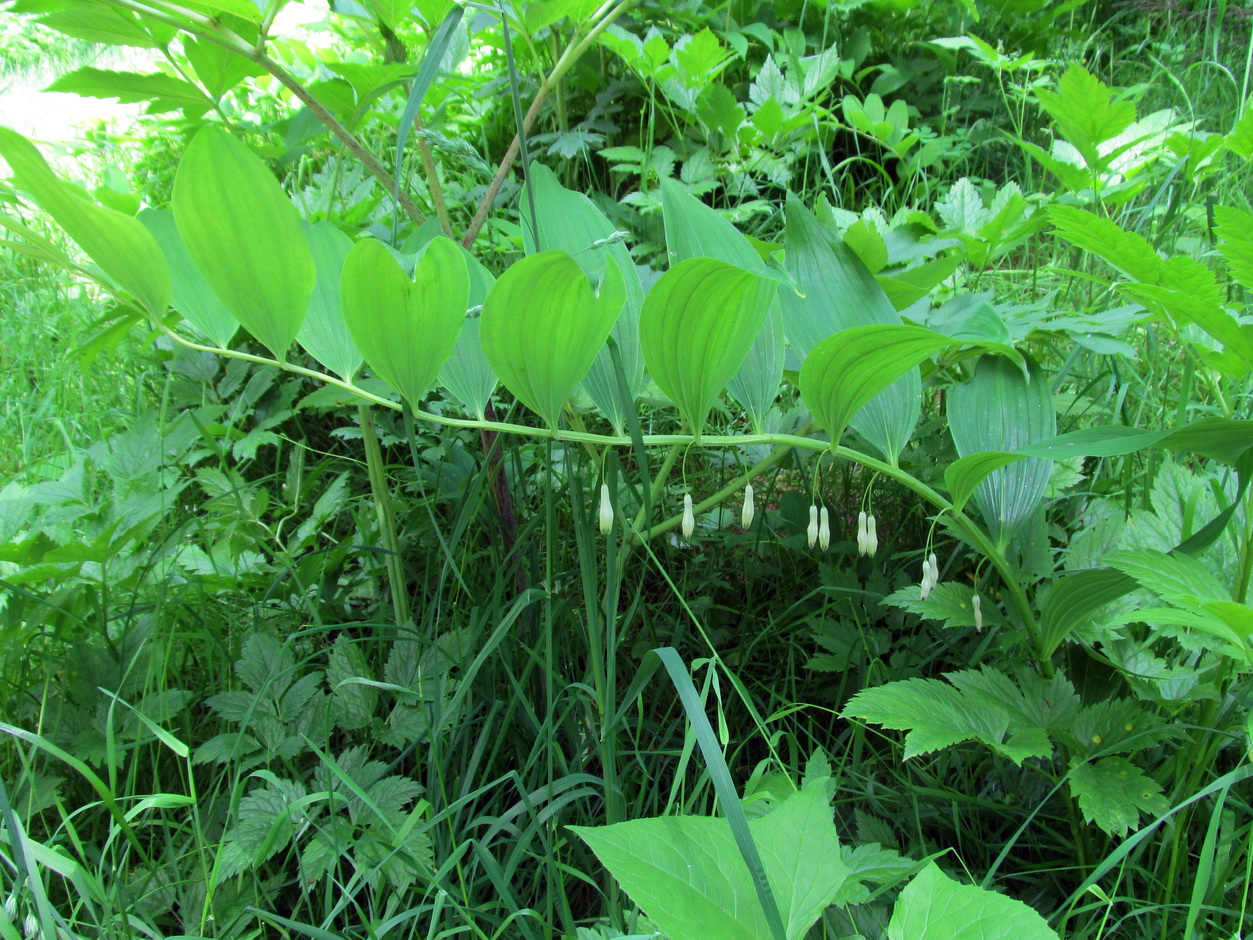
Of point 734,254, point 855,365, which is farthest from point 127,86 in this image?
point 855,365

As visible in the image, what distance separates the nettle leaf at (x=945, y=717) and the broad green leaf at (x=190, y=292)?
62cm

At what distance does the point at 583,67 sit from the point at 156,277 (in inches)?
69.5

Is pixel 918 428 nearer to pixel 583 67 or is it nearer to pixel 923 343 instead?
pixel 923 343

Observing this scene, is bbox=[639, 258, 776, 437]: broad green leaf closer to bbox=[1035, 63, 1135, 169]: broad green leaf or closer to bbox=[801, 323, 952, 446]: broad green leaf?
bbox=[801, 323, 952, 446]: broad green leaf

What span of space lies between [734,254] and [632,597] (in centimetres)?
58

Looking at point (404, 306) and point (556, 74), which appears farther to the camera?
point (556, 74)

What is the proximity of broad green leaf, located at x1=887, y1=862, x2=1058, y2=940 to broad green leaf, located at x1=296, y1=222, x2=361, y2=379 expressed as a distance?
0.59 meters

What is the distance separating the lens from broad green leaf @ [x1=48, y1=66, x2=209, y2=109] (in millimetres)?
812

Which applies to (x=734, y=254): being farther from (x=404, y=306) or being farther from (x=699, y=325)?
(x=404, y=306)

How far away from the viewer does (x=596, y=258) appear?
69 centimetres

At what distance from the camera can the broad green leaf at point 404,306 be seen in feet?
1.94

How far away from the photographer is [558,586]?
104cm

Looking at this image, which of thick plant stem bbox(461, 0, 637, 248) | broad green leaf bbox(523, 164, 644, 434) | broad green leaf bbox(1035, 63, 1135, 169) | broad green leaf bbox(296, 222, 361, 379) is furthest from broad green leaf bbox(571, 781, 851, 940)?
broad green leaf bbox(1035, 63, 1135, 169)

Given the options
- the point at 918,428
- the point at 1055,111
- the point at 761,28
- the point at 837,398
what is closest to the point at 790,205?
the point at 837,398
